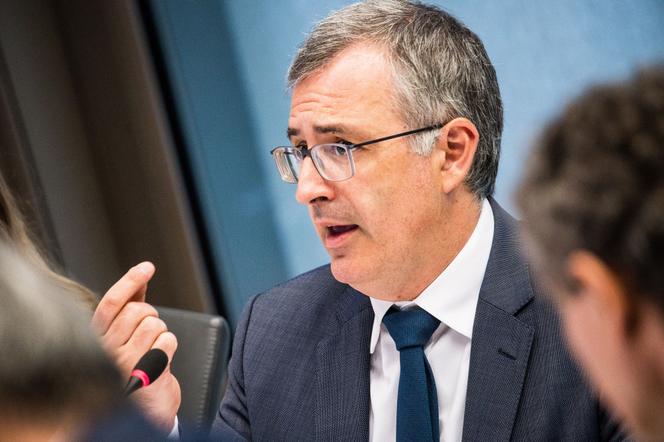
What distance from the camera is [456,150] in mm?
1756

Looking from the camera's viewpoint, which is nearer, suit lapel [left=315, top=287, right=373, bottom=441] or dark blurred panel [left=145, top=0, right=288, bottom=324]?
suit lapel [left=315, top=287, right=373, bottom=441]

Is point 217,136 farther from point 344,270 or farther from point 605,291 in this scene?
point 605,291

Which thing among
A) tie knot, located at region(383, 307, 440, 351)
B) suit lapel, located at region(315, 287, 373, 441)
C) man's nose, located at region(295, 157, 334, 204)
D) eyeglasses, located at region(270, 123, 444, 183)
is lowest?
suit lapel, located at region(315, 287, 373, 441)

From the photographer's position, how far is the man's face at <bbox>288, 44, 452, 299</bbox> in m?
1.69

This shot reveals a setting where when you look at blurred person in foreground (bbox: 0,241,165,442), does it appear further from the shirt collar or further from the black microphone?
the shirt collar

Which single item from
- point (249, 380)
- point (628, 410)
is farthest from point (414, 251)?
point (628, 410)

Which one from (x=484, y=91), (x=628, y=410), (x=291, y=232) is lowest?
(x=291, y=232)

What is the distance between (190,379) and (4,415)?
1488 millimetres

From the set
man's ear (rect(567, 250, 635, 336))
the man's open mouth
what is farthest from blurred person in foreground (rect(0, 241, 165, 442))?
the man's open mouth

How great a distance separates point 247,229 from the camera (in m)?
3.36

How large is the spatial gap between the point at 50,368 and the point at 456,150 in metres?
1.23

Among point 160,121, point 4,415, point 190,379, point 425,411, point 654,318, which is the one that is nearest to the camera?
point 4,415

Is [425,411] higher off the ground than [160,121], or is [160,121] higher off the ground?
[160,121]

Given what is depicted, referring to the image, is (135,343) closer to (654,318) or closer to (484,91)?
(484,91)
